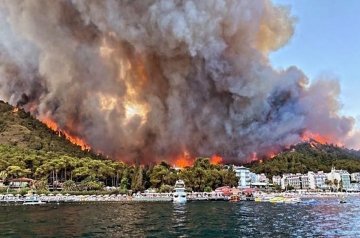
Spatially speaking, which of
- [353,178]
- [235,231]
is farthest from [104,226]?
[353,178]

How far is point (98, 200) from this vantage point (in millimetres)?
77250

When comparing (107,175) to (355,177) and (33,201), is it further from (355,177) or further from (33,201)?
(355,177)

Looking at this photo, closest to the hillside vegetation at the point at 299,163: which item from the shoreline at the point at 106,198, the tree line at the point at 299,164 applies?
the tree line at the point at 299,164

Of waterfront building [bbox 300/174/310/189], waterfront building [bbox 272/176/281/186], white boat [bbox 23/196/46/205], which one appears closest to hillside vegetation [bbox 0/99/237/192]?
white boat [bbox 23/196/46/205]

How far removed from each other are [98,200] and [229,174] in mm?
34524

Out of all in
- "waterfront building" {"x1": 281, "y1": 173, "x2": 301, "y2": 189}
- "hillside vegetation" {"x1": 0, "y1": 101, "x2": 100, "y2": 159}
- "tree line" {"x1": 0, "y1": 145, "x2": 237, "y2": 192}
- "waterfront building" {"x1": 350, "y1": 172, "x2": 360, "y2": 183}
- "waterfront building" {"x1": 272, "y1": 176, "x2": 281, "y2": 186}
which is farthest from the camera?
"waterfront building" {"x1": 350, "y1": 172, "x2": 360, "y2": 183}

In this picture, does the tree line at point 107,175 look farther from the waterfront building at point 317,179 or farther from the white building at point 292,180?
the waterfront building at point 317,179

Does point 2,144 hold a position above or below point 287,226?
above

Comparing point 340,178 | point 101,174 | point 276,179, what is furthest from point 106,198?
point 340,178

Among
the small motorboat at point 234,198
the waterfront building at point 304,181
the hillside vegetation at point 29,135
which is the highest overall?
the hillside vegetation at point 29,135

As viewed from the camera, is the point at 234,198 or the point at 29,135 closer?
the point at 234,198

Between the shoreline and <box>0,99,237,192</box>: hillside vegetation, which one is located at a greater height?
<box>0,99,237,192</box>: hillside vegetation

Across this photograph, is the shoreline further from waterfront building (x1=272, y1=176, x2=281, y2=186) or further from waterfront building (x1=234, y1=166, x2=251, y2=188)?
waterfront building (x1=272, y1=176, x2=281, y2=186)

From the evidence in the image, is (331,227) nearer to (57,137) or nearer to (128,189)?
(128,189)
